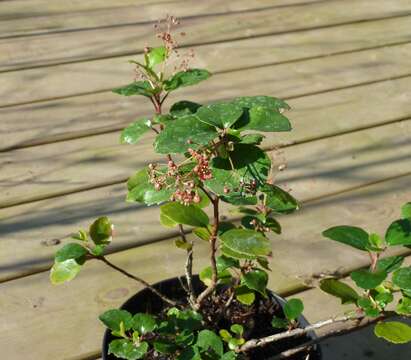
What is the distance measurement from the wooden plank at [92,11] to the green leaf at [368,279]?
157 centimetres

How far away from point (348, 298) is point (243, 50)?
132cm

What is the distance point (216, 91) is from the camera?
1.83 meters

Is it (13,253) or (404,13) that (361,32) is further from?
(13,253)

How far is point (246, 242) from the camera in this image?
0.74m

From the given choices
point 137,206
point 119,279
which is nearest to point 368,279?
point 119,279

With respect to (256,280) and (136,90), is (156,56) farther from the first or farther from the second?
(256,280)

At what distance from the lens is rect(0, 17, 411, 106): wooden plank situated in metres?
1.80

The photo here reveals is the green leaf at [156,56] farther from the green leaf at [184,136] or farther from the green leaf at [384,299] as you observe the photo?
the green leaf at [384,299]

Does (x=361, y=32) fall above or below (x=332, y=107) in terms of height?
above

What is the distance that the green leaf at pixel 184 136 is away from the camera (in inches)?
25.7

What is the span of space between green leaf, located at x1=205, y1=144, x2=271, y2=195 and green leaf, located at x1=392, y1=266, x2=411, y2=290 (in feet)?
0.65

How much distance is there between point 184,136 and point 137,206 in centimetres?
79

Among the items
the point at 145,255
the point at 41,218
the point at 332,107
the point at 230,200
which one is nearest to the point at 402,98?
the point at 332,107

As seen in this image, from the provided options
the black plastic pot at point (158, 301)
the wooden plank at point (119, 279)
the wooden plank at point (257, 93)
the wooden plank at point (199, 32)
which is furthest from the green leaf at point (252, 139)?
the wooden plank at point (199, 32)
